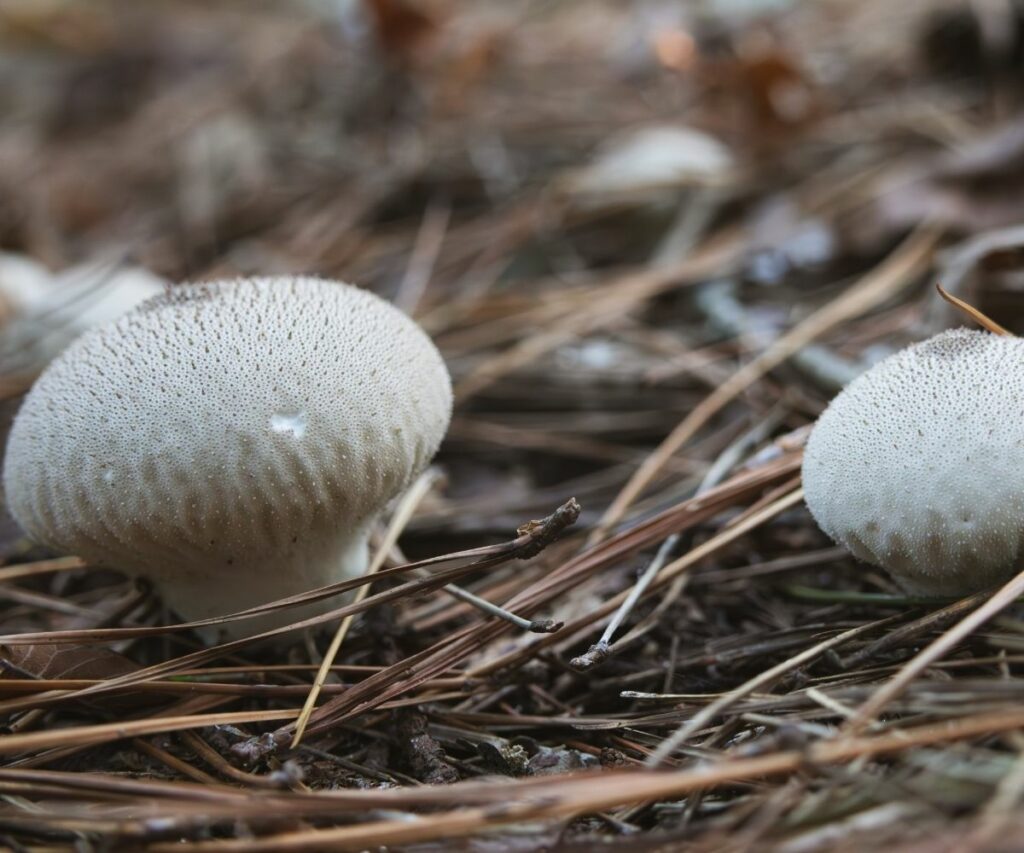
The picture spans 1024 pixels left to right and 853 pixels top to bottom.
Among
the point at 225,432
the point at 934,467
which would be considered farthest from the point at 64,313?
the point at 934,467

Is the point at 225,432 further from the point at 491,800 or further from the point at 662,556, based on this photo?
the point at 662,556

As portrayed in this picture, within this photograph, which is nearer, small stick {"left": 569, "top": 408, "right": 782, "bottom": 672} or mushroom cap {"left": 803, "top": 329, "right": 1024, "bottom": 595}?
mushroom cap {"left": 803, "top": 329, "right": 1024, "bottom": 595}

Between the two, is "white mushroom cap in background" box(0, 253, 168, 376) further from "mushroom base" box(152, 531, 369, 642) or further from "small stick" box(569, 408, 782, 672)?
"small stick" box(569, 408, 782, 672)

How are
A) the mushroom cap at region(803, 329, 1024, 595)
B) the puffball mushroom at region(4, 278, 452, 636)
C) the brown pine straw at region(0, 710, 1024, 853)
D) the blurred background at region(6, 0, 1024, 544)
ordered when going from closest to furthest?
the brown pine straw at region(0, 710, 1024, 853) < the mushroom cap at region(803, 329, 1024, 595) < the puffball mushroom at region(4, 278, 452, 636) < the blurred background at region(6, 0, 1024, 544)

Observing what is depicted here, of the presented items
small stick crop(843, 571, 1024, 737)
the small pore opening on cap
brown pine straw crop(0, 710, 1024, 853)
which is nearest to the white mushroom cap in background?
the small pore opening on cap

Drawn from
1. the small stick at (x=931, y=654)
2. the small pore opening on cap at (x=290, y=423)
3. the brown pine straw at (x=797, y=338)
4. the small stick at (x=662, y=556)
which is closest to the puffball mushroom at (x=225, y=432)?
the small pore opening on cap at (x=290, y=423)

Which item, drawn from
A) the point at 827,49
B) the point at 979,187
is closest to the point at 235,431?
the point at 979,187
